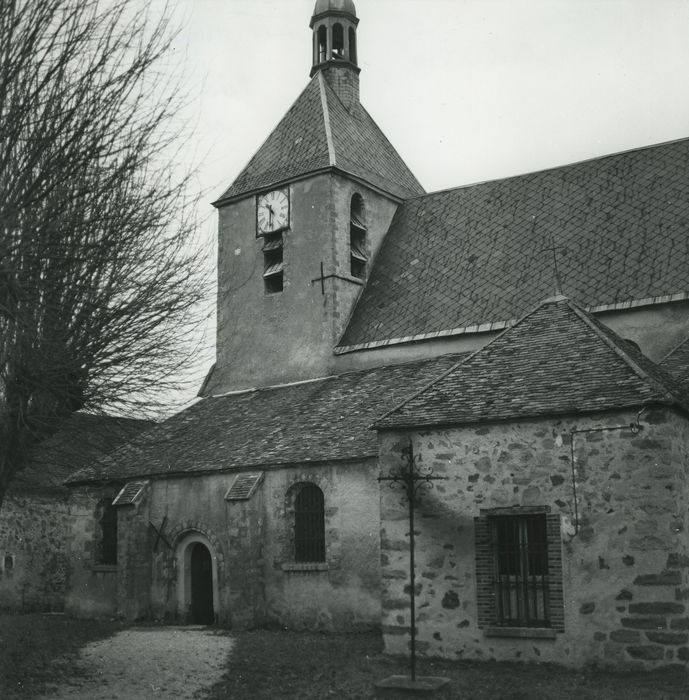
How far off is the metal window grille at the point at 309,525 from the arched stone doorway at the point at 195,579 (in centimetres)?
244

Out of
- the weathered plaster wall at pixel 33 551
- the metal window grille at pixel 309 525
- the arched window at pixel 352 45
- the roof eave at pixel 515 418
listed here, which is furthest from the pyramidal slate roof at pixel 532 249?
the weathered plaster wall at pixel 33 551

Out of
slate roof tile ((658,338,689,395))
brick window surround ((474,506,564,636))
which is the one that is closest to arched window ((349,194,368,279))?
slate roof tile ((658,338,689,395))

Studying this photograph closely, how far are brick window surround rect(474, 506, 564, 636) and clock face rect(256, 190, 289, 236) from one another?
513 inches

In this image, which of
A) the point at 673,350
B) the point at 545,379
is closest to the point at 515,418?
the point at 545,379

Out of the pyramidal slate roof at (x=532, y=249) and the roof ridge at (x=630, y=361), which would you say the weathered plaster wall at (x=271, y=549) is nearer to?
the pyramidal slate roof at (x=532, y=249)

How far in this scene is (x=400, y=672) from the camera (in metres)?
13.4

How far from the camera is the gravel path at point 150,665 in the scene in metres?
12.9

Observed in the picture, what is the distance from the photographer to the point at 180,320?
1370 cm

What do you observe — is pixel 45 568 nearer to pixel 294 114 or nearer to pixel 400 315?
pixel 400 315

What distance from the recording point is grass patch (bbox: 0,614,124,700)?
13.0 meters

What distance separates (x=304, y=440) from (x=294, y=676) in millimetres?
6811

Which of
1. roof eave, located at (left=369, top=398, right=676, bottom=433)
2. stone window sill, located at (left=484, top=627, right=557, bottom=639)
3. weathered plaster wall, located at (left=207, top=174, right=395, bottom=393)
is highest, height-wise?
weathered plaster wall, located at (left=207, top=174, right=395, bottom=393)

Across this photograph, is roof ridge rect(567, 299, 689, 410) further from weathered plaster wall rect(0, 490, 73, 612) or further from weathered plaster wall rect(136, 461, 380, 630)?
weathered plaster wall rect(0, 490, 73, 612)

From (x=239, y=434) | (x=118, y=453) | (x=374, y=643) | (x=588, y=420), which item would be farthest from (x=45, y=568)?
(x=588, y=420)
